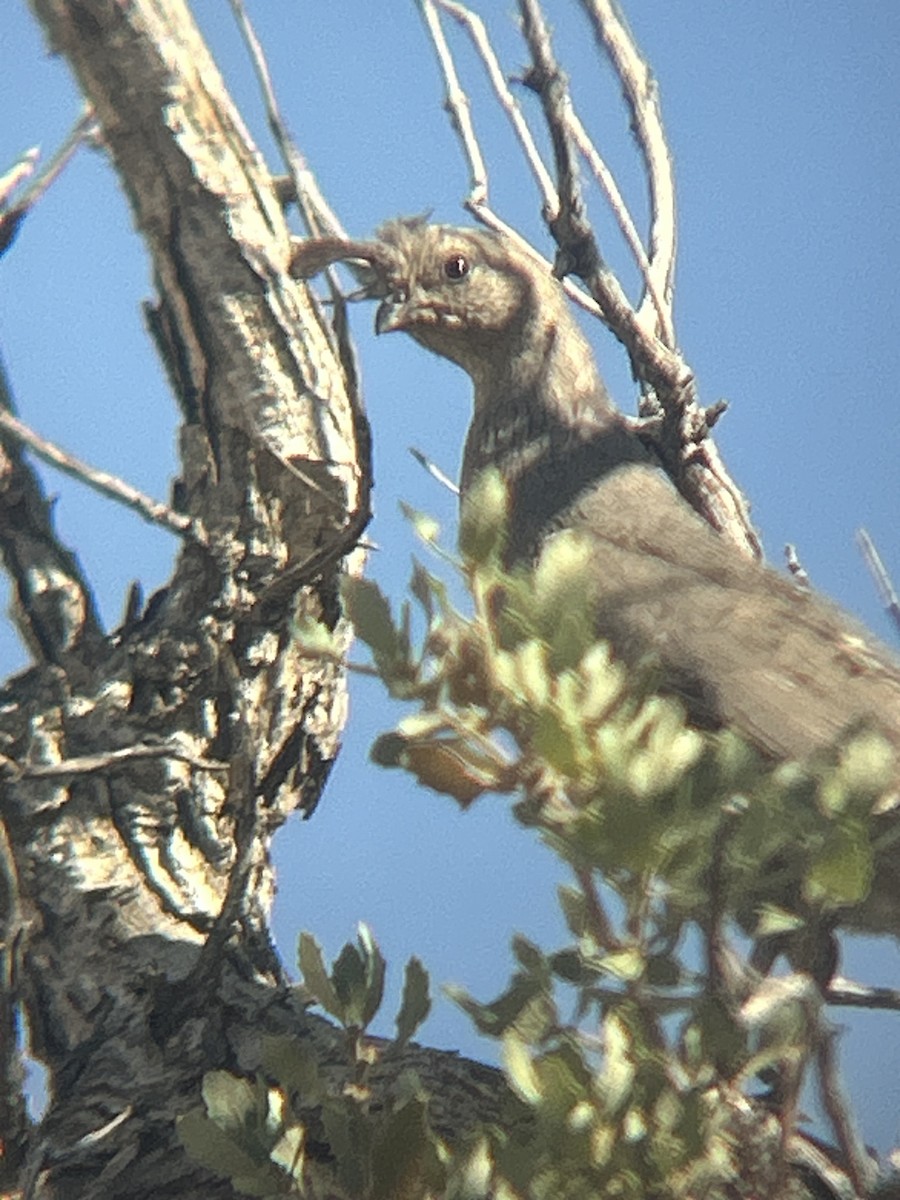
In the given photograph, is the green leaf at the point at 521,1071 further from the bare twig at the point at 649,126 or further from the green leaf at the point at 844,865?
the bare twig at the point at 649,126

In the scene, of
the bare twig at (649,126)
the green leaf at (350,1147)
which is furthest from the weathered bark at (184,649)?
the bare twig at (649,126)

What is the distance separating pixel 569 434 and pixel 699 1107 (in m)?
1.63

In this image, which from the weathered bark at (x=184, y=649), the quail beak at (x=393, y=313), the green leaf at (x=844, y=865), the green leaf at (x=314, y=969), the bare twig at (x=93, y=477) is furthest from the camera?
the quail beak at (x=393, y=313)

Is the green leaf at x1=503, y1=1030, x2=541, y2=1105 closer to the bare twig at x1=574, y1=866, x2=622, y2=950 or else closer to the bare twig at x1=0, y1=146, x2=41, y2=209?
the bare twig at x1=574, y1=866, x2=622, y2=950

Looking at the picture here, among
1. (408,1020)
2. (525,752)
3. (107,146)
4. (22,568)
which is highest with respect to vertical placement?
(107,146)

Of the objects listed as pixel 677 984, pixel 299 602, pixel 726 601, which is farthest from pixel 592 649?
pixel 726 601

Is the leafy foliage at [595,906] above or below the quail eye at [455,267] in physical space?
below

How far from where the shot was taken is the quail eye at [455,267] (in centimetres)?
279

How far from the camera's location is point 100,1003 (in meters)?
1.74

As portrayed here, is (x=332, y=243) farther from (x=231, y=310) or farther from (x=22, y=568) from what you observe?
(x=22, y=568)

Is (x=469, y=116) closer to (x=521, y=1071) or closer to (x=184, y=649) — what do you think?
(x=184, y=649)

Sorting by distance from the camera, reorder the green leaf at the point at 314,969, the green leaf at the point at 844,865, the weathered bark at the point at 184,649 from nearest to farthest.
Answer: the green leaf at the point at 844,865
the green leaf at the point at 314,969
the weathered bark at the point at 184,649

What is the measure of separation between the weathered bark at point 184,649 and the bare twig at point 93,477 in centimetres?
7

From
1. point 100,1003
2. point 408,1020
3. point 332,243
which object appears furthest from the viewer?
point 332,243
